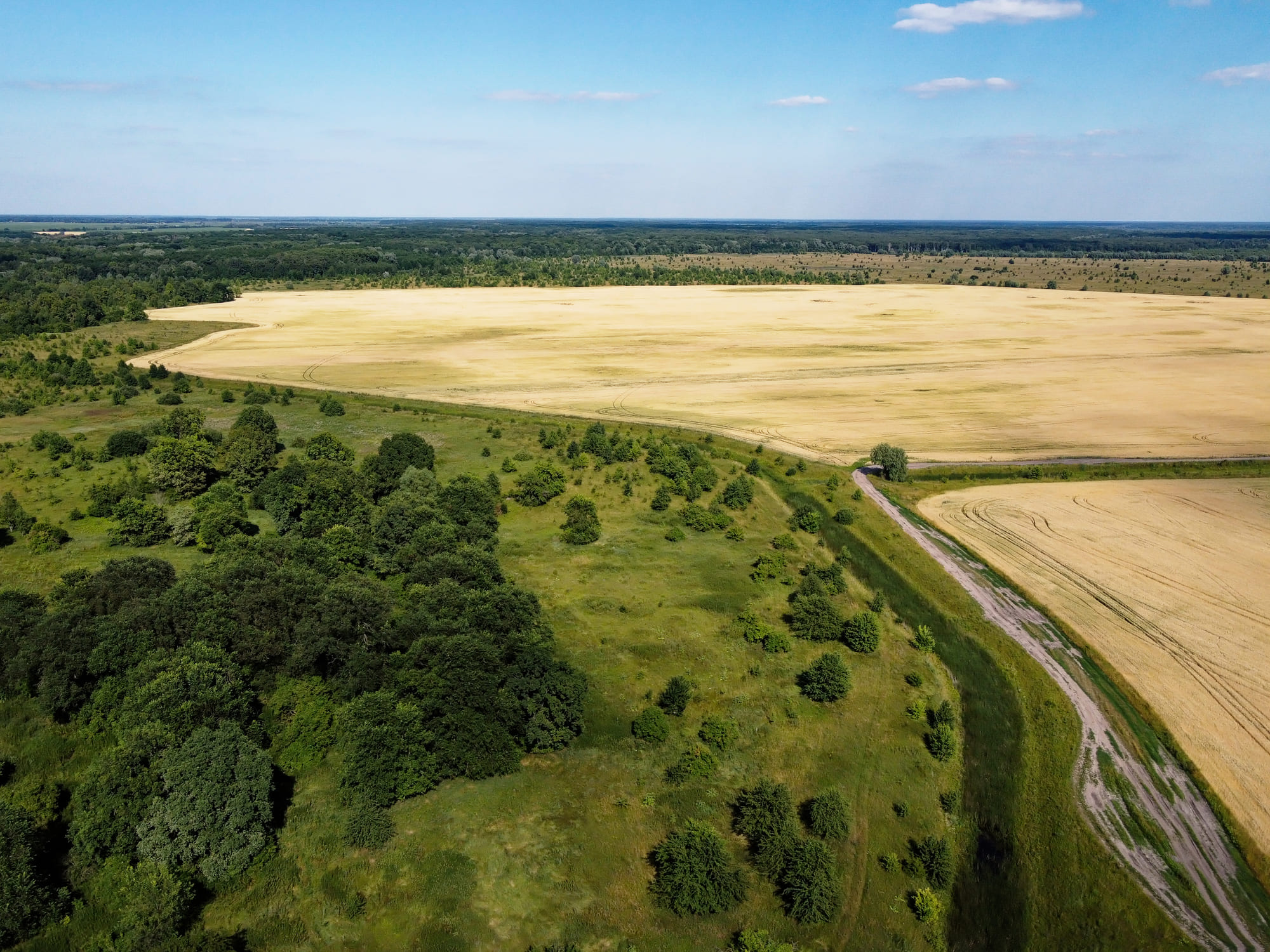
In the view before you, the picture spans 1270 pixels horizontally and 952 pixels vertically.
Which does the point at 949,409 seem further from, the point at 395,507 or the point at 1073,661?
the point at 395,507

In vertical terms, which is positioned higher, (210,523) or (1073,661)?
(210,523)

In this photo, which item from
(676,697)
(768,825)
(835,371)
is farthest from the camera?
(835,371)

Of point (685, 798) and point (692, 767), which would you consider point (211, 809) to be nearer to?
point (685, 798)

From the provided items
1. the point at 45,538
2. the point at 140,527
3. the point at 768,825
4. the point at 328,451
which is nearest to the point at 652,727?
the point at 768,825

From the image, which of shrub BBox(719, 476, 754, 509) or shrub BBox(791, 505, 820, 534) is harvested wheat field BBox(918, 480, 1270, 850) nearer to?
shrub BBox(791, 505, 820, 534)

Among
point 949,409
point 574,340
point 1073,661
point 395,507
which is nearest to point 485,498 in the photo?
point 395,507

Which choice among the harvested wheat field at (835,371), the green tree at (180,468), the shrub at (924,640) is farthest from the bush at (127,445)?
the shrub at (924,640)

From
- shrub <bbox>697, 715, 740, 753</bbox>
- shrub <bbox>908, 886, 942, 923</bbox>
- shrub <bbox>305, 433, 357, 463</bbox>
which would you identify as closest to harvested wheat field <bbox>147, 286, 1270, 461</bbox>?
shrub <bbox>305, 433, 357, 463</bbox>
